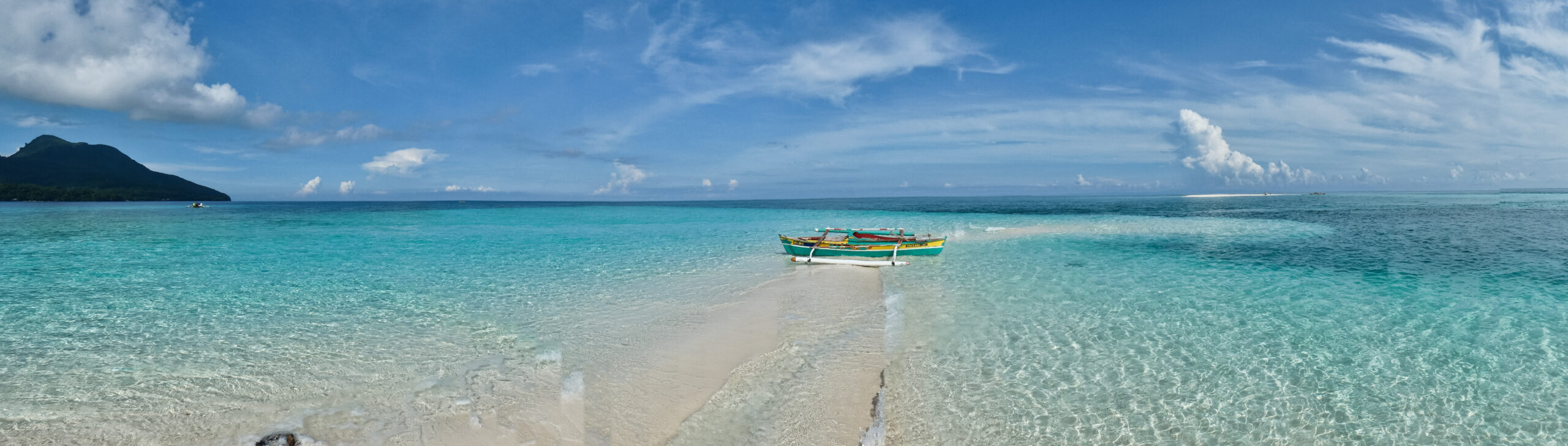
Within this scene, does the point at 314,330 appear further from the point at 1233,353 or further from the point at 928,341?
the point at 1233,353

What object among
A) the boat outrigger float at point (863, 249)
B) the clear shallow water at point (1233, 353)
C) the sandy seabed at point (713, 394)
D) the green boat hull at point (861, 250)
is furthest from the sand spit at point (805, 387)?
the green boat hull at point (861, 250)

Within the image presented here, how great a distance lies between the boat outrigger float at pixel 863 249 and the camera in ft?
73.9

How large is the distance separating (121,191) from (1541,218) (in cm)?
27379

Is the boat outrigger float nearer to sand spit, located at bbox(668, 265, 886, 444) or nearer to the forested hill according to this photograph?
sand spit, located at bbox(668, 265, 886, 444)

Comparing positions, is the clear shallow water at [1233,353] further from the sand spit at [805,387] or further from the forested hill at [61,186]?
the forested hill at [61,186]

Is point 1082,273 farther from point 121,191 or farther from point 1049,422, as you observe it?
point 121,191

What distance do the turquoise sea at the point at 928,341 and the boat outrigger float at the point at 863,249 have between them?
957mm

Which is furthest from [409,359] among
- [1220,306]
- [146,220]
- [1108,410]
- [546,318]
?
[146,220]

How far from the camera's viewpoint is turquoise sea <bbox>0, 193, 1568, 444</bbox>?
735cm

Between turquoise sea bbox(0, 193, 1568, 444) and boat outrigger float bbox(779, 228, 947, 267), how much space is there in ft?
3.14

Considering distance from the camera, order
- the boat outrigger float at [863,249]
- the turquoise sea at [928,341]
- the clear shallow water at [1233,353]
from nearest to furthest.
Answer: the clear shallow water at [1233,353] → the turquoise sea at [928,341] → the boat outrigger float at [863,249]

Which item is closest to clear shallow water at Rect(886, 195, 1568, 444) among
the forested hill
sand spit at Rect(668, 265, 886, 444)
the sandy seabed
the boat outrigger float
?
sand spit at Rect(668, 265, 886, 444)

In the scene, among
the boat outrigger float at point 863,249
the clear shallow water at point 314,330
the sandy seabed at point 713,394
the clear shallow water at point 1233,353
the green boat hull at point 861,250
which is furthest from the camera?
the green boat hull at point 861,250

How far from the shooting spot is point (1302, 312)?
1300cm
